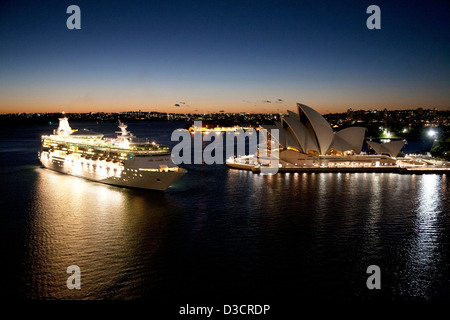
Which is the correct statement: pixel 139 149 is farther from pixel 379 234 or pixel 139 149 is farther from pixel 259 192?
pixel 379 234

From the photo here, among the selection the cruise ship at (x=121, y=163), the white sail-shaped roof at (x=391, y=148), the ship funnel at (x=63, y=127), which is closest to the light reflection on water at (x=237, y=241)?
the cruise ship at (x=121, y=163)

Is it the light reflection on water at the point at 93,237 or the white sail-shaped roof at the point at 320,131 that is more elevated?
the white sail-shaped roof at the point at 320,131

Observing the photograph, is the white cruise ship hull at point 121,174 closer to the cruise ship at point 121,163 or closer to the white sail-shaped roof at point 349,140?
the cruise ship at point 121,163

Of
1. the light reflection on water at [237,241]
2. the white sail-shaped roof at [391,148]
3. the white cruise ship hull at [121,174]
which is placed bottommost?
the light reflection on water at [237,241]

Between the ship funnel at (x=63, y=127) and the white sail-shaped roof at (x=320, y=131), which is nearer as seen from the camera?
the white sail-shaped roof at (x=320, y=131)

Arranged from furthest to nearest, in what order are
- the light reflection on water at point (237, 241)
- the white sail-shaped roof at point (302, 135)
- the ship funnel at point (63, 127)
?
the ship funnel at point (63, 127) → the white sail-shaped roof at point (302, 135) → the light reflection on water at point (237, 241)

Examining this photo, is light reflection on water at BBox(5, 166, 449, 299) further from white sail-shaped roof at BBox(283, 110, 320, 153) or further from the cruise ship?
white sail-shaped roof at BBox(283, 110, 320, 153)
